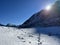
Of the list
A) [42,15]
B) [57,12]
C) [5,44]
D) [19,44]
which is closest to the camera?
[5,44]

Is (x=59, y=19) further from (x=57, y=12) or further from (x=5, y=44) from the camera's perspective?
(x=5, y=44)

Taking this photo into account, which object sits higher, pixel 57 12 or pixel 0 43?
pixel 57 12

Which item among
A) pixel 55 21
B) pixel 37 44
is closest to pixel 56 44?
pixel 37 44

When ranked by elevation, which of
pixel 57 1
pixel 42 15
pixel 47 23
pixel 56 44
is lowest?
pixel 56 44

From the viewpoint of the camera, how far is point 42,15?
622 inches

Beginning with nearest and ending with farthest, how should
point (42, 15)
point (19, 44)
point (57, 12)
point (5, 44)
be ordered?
point (5, 44)
point (19, 44)
point (57, 12)
point (42, 15)

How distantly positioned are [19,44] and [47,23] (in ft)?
26.8

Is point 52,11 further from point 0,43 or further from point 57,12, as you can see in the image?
point 0,43

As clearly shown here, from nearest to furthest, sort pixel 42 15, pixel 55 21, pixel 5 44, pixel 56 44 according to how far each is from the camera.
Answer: pixel 5 44 < pixel 56 44 < pixel 55 21 < pixel 42 15

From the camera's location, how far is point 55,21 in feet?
39.5

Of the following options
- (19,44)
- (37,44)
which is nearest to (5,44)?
(19,44)

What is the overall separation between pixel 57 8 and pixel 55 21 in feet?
11.6

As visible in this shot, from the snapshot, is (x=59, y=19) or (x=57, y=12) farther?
(x=57, y=12)

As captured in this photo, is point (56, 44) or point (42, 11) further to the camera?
point (42, 11)
